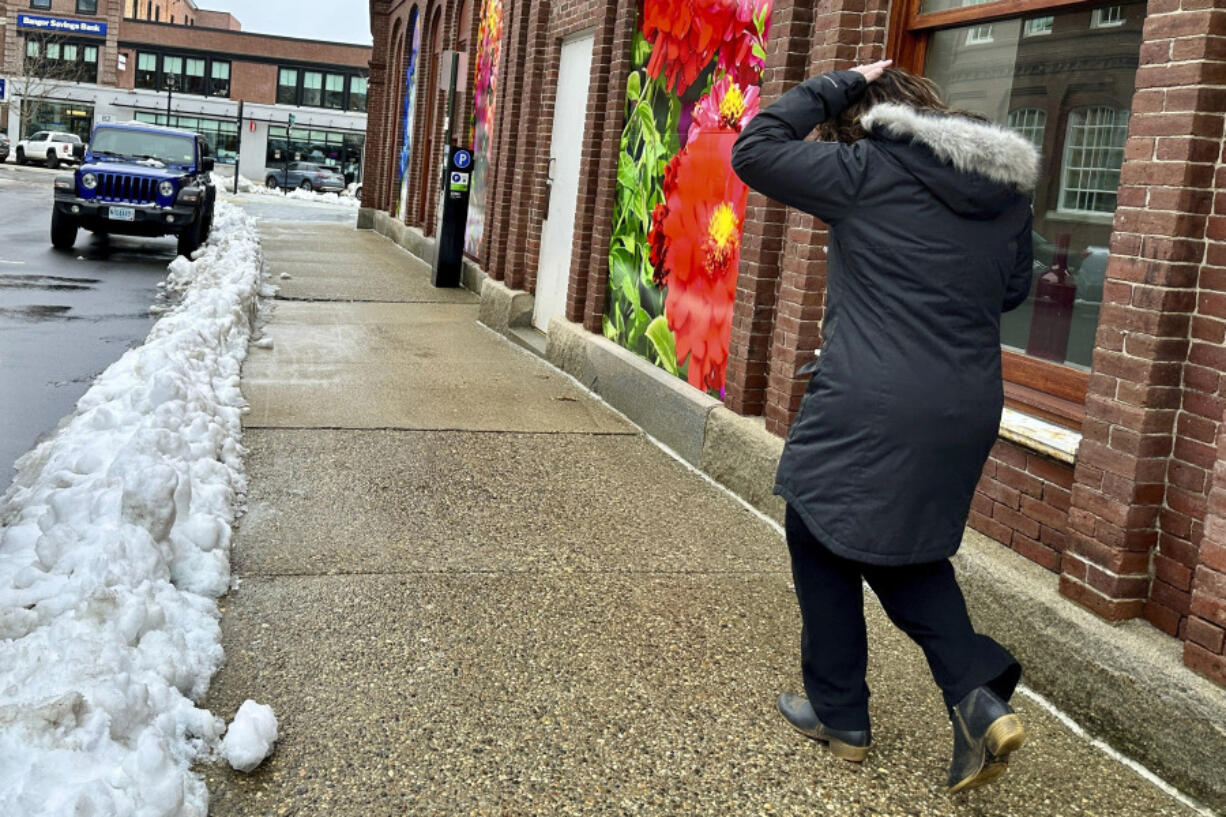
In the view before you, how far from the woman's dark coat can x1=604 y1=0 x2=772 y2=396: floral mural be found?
3481mm

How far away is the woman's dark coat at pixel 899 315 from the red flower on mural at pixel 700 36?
3.98m

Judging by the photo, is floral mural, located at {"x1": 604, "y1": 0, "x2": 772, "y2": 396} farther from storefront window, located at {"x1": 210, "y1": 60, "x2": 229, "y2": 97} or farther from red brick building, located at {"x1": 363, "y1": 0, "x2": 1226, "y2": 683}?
storefront window, located at {"x1": 210, "y1": 60, "x2": 229, "y2": 97}

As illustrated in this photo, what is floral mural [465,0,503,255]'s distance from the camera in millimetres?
15047

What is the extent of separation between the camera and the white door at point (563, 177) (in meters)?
10.6

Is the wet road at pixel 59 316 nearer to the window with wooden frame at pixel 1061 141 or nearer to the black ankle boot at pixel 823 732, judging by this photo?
the black ankle boot at pixel 823 732

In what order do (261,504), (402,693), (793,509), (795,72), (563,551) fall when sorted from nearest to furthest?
(793,509) < (402,693) < (563,551) < (261,504) < (795,72)

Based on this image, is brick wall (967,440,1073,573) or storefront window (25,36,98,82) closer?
brick wall (967,440,1073,573)

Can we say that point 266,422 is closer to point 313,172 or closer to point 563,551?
point 563,551

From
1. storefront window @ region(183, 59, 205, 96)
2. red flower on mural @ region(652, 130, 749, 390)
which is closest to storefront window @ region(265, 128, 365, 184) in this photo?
storefront window @ region(183, 59, 205, 96)

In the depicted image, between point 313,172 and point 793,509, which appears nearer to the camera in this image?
point 793,509

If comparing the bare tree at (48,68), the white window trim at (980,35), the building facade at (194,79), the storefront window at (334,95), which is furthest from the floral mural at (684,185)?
the bare tree at (48,68)

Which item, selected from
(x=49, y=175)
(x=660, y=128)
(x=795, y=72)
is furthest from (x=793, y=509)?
(x=49, y=175)

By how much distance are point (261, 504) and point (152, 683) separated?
237 cm

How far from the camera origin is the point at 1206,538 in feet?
11.4
